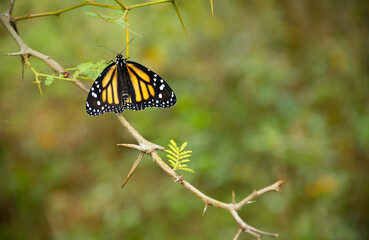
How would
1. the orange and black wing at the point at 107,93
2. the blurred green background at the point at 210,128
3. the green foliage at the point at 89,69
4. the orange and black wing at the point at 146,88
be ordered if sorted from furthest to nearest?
the blurred green background at the point at 210,128 < the orange and black wing at the point at 146,88 < the orange and black wing at the point at 107,93 < the green foliage at the point at 89,69

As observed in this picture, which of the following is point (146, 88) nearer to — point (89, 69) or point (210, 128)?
A: point (89, 69)

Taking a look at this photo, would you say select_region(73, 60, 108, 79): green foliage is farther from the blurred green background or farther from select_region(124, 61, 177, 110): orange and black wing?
the blurred green background

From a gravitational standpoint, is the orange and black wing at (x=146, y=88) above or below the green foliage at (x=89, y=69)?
above

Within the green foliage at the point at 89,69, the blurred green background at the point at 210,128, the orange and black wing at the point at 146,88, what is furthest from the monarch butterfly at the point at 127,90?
the blurred green background at the point at 210,128

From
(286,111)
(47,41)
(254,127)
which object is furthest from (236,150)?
(47,41)

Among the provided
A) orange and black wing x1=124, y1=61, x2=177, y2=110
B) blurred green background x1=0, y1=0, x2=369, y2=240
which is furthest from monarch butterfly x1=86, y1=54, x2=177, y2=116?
blurred green background x1=0, y1=0, x2=369, y2=240

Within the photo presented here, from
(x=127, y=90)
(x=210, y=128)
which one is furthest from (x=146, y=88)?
(x=210, y=128)

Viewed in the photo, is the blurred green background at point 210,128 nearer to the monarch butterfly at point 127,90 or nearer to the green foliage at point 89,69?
the monarch butterfly at point 127,90
